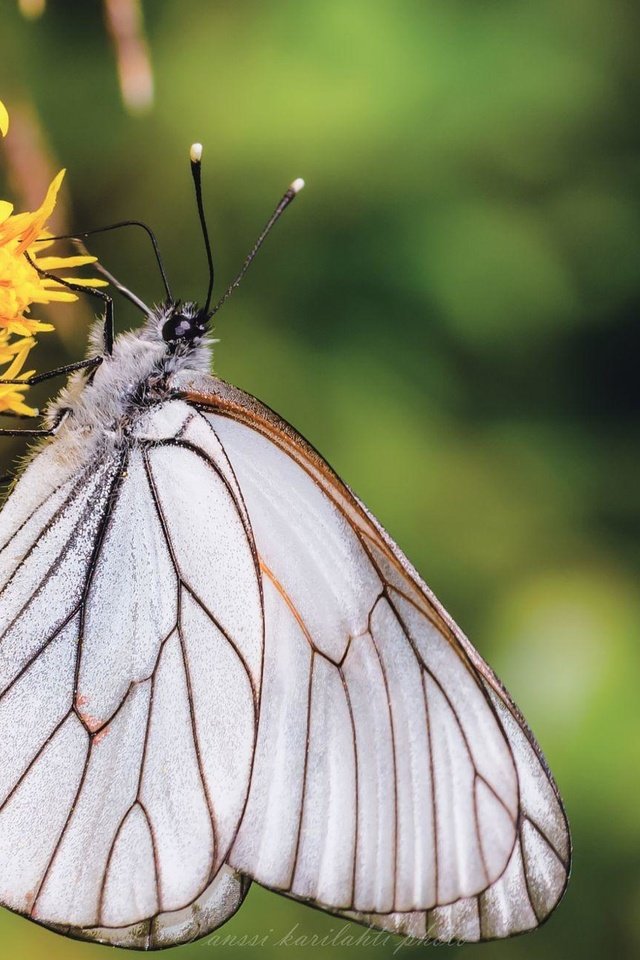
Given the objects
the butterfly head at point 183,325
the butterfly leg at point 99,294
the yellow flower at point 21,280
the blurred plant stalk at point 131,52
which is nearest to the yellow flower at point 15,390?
the yellow flower at point 21,280

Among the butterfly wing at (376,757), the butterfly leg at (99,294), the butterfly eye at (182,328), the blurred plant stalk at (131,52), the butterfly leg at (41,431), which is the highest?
the blurred plant stalk at (131,52)

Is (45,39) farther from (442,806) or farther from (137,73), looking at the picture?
(442,806)

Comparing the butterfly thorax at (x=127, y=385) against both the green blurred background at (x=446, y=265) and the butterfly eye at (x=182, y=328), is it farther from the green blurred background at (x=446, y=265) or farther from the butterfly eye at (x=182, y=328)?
the green blurred background at (x=446, y=265)

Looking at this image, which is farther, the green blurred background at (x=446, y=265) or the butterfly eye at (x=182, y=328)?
the green blurred background at (x=446, y=265)

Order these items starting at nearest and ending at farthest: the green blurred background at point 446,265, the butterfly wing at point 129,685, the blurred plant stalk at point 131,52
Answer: the butterfly wing at point 129,685
the blurred plant stalk at point 131,52
the green blurred background at point 446,265

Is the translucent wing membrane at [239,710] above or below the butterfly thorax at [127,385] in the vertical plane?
below

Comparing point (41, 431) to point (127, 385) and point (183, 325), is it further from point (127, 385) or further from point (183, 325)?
point (183, 325)

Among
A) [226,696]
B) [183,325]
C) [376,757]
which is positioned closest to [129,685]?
[226,696]

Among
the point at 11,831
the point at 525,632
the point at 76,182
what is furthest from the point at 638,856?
the point at 76,182
